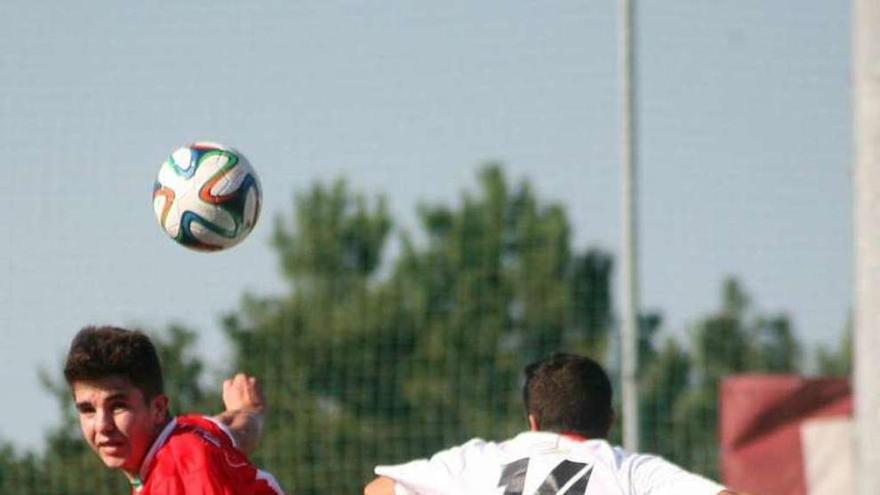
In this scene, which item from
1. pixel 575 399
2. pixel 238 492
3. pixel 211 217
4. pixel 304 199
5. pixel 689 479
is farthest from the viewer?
pixel 304 199

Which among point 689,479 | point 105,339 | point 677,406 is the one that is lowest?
point 677,406

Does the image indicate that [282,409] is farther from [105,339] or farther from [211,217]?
[105,339]

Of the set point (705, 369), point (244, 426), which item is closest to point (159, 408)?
point (244, 426)

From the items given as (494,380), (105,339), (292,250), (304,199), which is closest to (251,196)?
(105,339)

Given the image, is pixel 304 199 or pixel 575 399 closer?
pixel 575 399

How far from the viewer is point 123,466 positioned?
5129 millimetres

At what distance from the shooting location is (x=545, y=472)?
19.8ft

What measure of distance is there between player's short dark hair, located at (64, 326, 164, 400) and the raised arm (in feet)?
1.54

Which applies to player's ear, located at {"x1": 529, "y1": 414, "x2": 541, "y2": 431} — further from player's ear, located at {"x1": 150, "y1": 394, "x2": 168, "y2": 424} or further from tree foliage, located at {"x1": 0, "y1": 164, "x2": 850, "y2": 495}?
tree foliage, located at {"x1": 0, "y1": 164, "x2": 850, "y2": 495}

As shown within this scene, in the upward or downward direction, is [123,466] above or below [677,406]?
above

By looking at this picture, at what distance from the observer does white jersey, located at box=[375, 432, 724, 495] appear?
235 inches

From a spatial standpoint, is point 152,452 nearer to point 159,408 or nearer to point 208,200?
point 159,408

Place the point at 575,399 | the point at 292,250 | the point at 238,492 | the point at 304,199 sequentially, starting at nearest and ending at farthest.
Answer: the point at 238,492 < the point at 575,399 < the point at 292,250 < the point at 304,199

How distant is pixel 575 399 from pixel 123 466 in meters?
1.70
